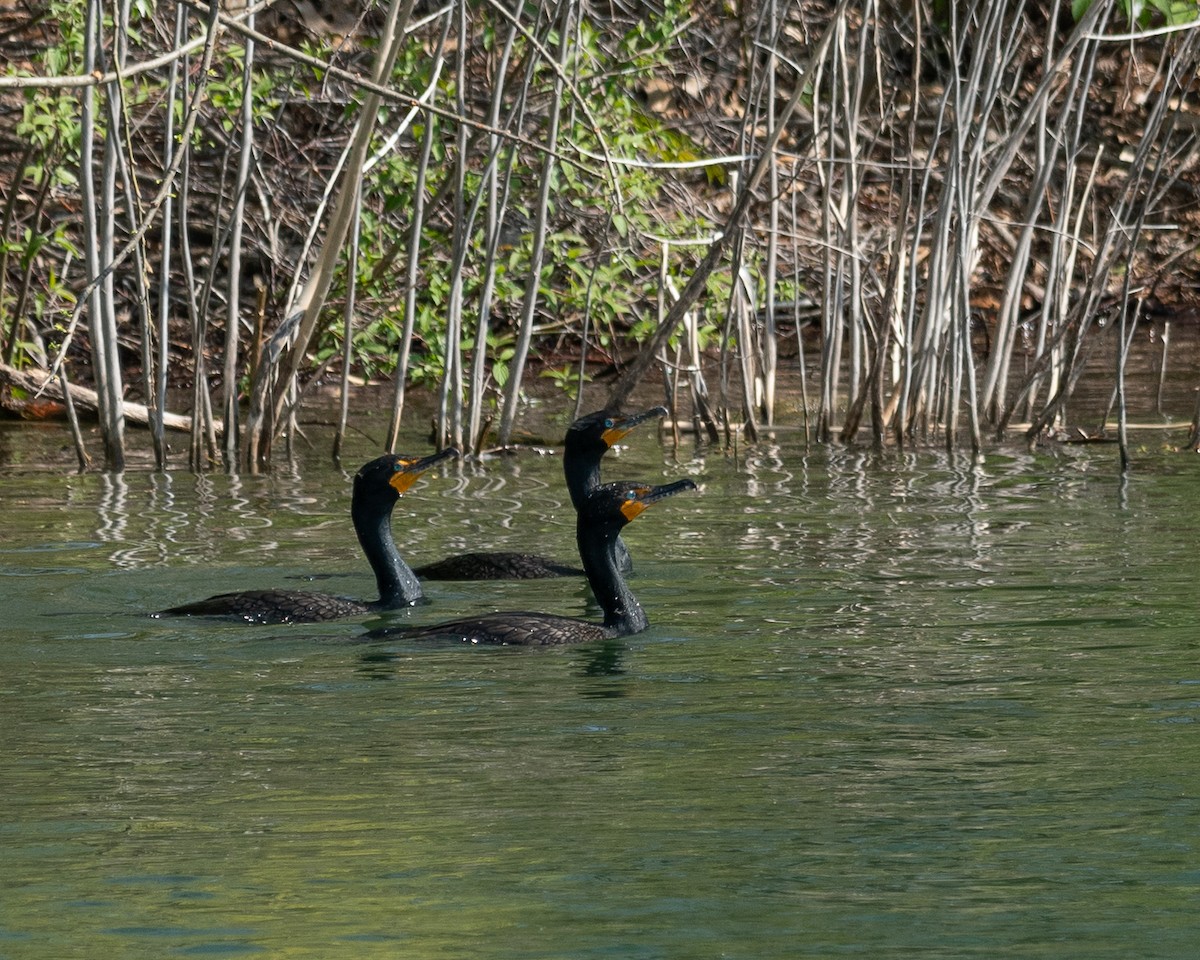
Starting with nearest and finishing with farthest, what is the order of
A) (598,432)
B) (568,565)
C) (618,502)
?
(618,502)
(568,565)
(598,432)

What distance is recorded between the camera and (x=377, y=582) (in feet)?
27.6

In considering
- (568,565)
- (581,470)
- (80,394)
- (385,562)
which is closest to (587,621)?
(385,562)

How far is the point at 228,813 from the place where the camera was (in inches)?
194

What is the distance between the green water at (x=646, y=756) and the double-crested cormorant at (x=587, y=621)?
10 centimetres

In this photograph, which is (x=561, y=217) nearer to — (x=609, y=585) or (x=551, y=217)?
(x=551, y=217)

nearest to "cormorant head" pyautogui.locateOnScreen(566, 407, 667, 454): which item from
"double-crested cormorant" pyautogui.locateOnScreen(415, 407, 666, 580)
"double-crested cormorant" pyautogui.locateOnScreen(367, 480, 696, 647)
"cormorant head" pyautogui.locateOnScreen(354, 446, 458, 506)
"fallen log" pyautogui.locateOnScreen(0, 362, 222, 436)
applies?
"double-crested cormorant" pyautogui.locateOnScreen(415, 407, 666, 580)

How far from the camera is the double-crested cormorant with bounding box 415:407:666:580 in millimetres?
8555

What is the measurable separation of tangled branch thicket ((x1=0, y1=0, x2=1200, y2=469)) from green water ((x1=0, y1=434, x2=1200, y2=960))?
5.55ft

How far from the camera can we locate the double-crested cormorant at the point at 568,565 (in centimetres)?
855

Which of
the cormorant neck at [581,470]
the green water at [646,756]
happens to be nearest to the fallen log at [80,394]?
the green water at [646,756]

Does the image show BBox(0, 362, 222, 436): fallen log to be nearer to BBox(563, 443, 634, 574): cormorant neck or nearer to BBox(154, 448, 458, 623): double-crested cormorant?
BBox(563, 443, 634, 574): cormorant neck

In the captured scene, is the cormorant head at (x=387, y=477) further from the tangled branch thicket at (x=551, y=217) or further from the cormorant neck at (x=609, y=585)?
the tangled branch thicket at (x=551, y=217)

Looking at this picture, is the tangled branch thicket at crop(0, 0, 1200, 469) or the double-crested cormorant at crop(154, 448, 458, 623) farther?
the tangled branch thicket at crop(0, 0, 1200, 469)

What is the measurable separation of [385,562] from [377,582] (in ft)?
1.01
